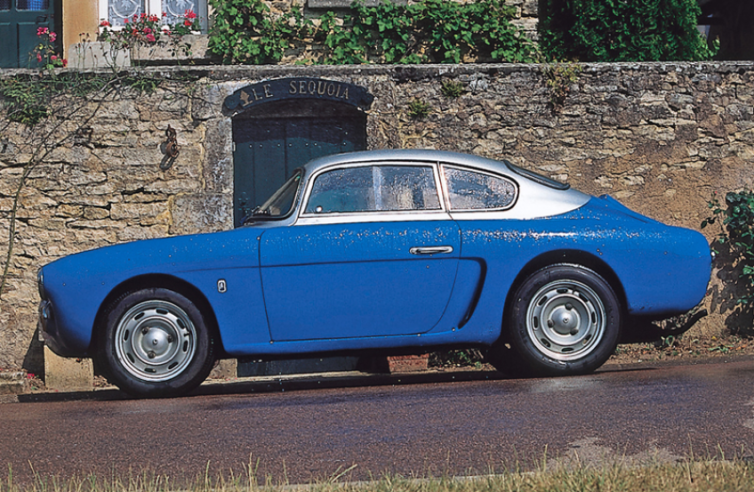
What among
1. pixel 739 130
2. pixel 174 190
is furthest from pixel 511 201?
pixel 739 130

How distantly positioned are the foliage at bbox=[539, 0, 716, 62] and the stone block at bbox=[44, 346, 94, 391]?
6386 mm

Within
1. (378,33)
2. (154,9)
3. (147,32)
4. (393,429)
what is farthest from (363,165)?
(154,9)

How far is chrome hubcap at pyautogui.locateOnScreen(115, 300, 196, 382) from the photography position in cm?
556

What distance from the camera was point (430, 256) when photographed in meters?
5.66

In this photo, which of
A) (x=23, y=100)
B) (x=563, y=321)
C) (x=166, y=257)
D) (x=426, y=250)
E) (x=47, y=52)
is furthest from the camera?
(x=47, y=52)

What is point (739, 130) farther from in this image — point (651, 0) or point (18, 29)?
point (18, 29)

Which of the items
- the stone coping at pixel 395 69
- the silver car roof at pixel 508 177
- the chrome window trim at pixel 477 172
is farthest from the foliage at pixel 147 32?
the chrome window trim at pixel 477 172

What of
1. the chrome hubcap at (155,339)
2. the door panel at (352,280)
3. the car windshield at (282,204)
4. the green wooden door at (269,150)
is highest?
the green wooden door at (269,150)

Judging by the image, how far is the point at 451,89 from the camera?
372 inches

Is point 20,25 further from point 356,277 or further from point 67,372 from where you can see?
point 356,277

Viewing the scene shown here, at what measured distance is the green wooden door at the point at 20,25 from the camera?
37.4 ft

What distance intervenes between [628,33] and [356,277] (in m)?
6.62

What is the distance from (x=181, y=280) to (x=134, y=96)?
4207 mm

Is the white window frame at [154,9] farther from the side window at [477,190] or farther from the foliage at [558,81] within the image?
the side window at [477,190]
